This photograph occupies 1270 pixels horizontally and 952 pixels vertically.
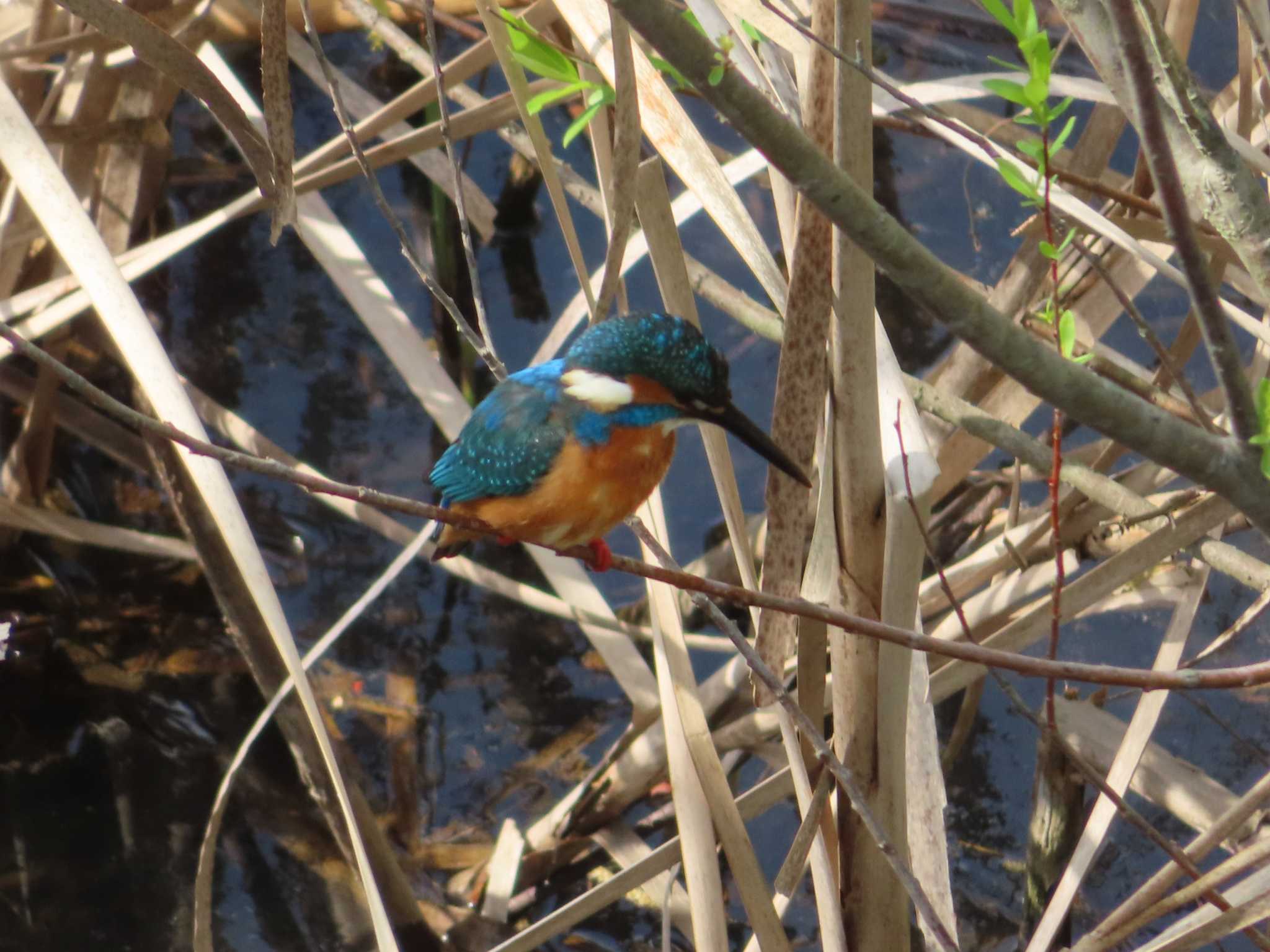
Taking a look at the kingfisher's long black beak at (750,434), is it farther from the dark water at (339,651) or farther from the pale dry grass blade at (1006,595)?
the dark water at (339,651)

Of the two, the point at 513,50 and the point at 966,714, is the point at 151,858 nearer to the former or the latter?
the point at 966,714

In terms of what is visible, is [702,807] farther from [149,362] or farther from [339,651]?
[339,651]

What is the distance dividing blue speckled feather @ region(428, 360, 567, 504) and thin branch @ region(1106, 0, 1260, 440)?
129cm

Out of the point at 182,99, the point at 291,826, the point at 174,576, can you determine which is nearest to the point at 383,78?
the point at 182,99

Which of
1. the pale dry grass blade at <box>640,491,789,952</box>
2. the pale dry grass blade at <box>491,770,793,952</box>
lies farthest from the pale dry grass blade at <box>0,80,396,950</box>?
the pale dry grass blade at <box>640,491,789,952</box>

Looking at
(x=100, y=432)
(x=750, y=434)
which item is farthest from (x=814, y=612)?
(x=100, y=432)

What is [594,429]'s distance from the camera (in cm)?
209

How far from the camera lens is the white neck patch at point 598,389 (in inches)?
80.4

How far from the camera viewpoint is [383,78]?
14.8 ft

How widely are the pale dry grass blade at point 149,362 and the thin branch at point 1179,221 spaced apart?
5.01 feet

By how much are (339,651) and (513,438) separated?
181cm

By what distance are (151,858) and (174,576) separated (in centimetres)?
93

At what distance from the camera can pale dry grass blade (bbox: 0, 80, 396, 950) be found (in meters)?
2.06

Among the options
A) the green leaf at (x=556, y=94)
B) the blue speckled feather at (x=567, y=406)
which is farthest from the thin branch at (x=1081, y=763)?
the green leaf at (x=556, y=94)
